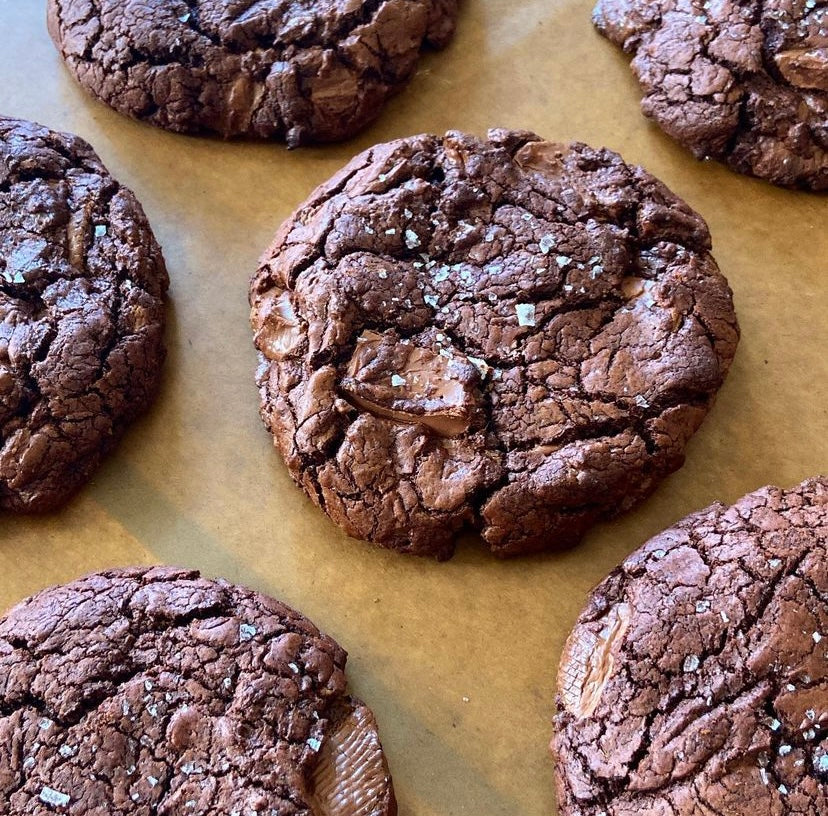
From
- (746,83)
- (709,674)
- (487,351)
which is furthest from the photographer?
(746,83)

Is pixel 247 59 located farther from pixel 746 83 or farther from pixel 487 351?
pixel 746 83

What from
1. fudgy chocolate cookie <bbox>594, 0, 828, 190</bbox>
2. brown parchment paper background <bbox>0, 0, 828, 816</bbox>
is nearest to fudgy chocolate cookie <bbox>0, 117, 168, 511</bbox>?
brown parchment paper background <bbox>0, 0, 828, 816</bbox>

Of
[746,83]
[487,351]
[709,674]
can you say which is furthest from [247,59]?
[709,674]

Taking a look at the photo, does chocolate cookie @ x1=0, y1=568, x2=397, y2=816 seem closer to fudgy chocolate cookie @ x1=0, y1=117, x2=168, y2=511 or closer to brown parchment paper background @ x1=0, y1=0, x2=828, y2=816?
brown parchment paper background @ x1=0, y1=0, x2=828, y2=816

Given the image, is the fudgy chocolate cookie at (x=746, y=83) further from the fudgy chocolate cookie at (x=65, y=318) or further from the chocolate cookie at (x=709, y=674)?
the fudgy chocolate cookie at (x=65, y=318)

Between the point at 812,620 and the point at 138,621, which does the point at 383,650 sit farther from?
the point at 812,620

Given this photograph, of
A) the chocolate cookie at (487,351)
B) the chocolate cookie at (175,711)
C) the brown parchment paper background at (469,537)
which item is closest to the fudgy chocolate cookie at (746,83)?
the brown parchment paper background at (469,537)
